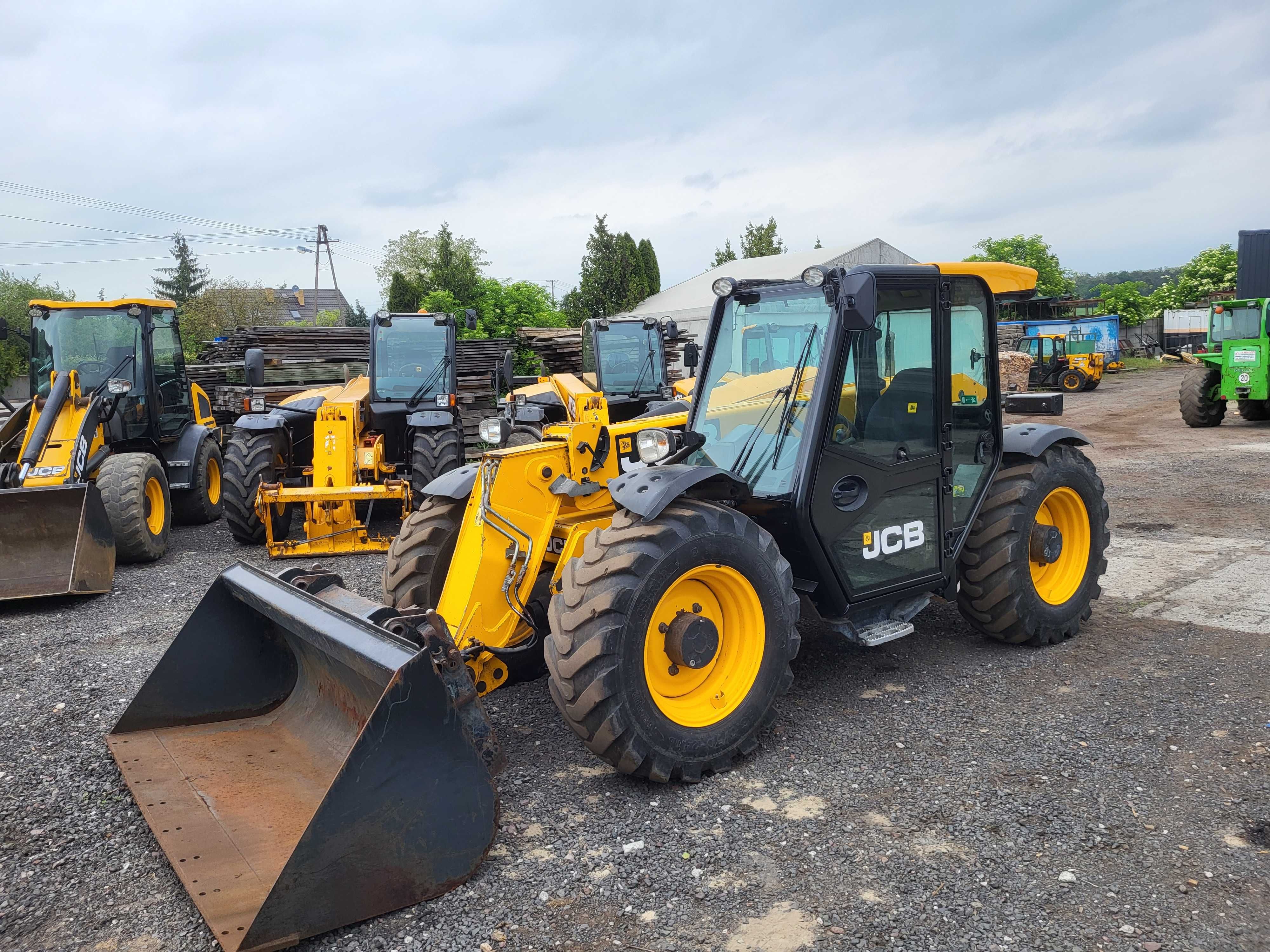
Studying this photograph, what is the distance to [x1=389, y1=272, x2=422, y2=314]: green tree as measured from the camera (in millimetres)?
31344

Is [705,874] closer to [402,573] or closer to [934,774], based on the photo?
[934,774]

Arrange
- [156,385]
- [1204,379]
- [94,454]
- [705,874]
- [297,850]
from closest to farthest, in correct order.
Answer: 1. [297,850]
2. [705,874]
3. [94,454]
4. [156,385]
5. [1204,379]

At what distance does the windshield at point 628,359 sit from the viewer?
12.2 m

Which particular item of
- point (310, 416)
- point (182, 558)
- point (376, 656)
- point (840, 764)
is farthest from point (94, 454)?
point (840, 764)

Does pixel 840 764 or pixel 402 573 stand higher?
pixel 402 573

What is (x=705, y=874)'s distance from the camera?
3057 mm

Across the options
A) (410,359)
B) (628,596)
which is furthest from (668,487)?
(410,359)

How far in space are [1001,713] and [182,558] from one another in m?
7.53

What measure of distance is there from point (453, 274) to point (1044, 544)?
29.3 meters

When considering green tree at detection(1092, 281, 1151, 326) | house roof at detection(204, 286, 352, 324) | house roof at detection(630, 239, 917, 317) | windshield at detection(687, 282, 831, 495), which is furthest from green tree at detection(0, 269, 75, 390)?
green tree at detection(1092, 281, 1151, 326)

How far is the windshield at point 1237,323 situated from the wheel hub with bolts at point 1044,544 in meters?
13.7

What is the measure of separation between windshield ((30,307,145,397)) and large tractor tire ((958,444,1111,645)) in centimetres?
855

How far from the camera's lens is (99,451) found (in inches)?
345

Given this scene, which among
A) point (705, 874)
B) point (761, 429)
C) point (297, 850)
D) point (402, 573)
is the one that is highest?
point (761, 429)
